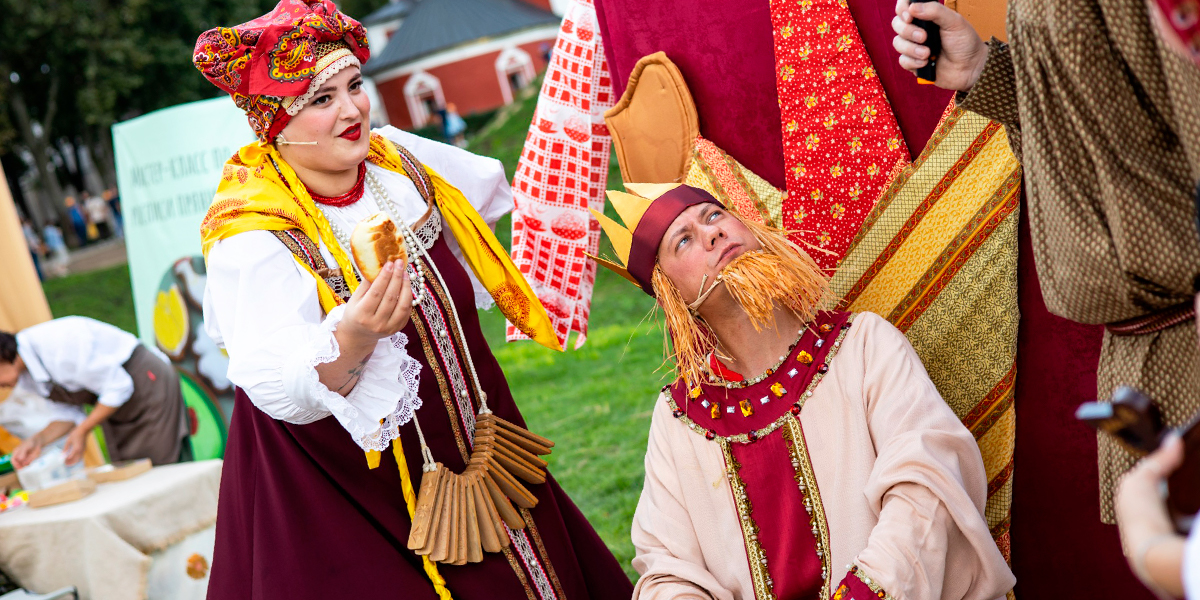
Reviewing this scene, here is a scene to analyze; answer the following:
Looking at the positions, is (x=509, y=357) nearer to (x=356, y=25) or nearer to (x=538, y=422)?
(x=538, y=422)

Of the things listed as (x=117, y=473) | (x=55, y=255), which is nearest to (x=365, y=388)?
(x=117, y=473)

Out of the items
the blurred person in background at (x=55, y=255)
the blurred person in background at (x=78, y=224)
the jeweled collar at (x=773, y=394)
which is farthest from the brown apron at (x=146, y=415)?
the blurred person in background at (x=78, y=224)

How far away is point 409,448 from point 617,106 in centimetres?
125

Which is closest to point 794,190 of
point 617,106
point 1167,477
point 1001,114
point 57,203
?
point 617,106

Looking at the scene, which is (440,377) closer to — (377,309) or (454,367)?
(454,367)

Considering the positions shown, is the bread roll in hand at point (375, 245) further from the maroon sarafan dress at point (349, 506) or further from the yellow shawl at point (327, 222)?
the maroon sarafan dress at point (349, 506)

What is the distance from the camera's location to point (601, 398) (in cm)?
698

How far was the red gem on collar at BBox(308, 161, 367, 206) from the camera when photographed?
2.48m

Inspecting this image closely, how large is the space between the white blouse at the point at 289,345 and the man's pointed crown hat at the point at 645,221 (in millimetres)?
610

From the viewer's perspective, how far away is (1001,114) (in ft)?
5.63

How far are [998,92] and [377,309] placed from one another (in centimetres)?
126

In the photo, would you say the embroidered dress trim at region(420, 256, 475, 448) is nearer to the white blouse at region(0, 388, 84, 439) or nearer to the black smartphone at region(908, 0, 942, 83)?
the black smartphone at region(908, 0, 942, 83)

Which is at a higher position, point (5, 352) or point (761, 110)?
point (761, 110)

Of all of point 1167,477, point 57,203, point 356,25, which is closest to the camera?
point 1167,477
